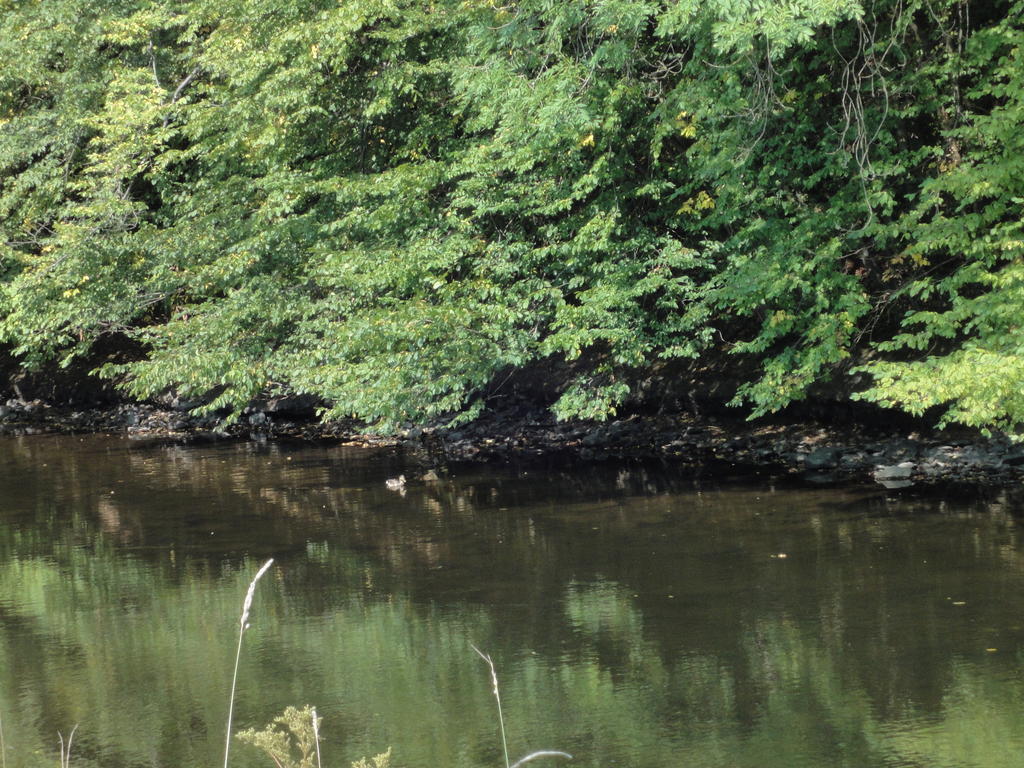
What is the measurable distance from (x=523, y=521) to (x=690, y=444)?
4141 mm

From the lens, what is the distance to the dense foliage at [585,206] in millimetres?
10891

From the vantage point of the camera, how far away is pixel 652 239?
1277cm

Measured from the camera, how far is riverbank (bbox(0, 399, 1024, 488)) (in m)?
12.0

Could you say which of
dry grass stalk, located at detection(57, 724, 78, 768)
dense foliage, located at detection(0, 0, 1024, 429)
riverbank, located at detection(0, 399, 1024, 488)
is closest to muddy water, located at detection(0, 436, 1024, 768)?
dry grass stalk, located at detection(57, 724, 78, 768)

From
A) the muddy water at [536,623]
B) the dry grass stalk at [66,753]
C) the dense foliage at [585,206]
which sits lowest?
the muddy water at [536,623]

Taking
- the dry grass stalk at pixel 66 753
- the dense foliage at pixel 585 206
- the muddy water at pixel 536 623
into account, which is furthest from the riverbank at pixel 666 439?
the dry grass stalk at pixel 66 753

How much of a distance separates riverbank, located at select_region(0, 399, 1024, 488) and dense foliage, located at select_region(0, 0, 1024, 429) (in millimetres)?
793

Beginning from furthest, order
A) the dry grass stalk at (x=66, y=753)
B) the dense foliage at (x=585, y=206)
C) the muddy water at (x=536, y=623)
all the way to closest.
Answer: the dense foliage at (x=585, y=206), the muddy water at (x=536, y=623), the dry grass stalk at (x=66, y=753)

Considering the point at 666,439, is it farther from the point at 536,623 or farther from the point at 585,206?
the point at 536,623

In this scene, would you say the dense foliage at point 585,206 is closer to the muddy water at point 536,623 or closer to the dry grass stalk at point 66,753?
the muddy water at point 536,623

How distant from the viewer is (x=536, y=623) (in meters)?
7.88

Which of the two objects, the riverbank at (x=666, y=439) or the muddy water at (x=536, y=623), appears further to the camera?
the riverbank at (x=666, y=439)

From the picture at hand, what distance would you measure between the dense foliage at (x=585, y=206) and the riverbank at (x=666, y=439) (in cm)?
79

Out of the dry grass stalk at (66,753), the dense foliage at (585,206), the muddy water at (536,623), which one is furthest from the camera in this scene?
the dense foliage at (585,206)
